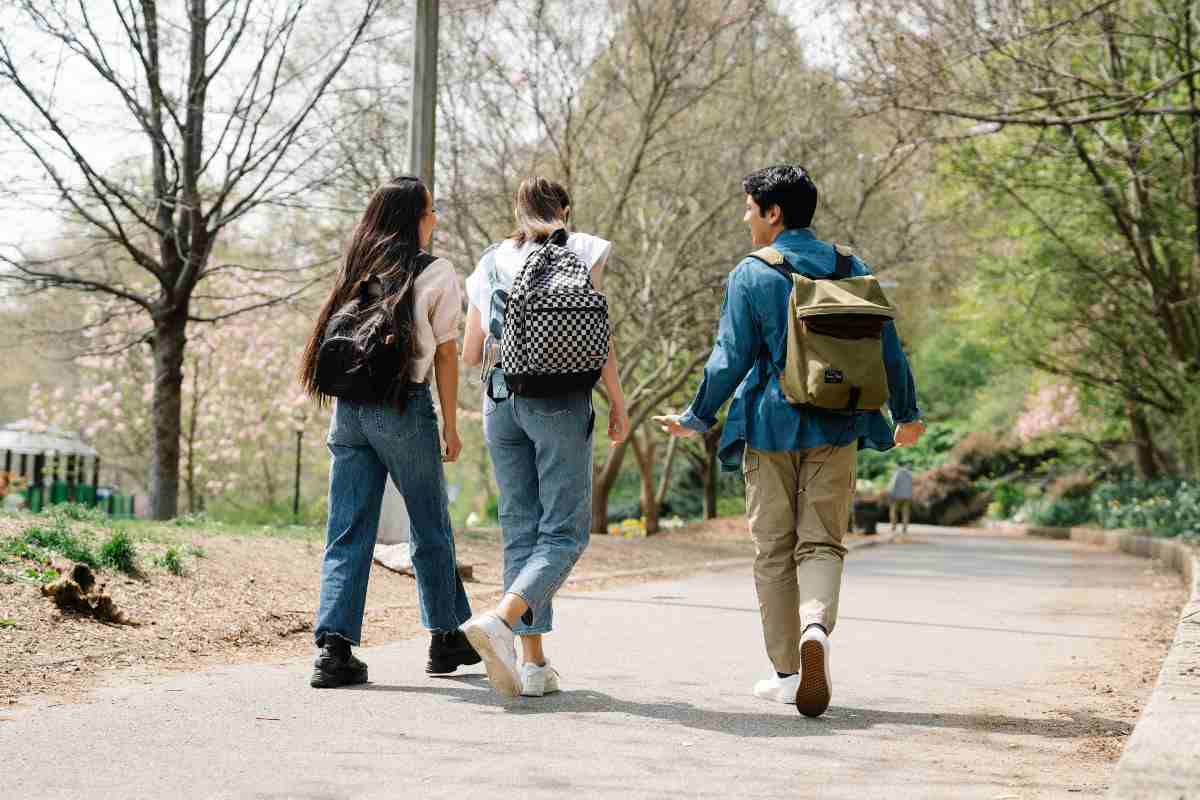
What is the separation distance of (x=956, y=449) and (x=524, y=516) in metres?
37.4

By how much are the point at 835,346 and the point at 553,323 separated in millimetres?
1027

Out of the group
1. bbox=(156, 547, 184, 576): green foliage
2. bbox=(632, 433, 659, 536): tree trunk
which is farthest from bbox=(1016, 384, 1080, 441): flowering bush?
bbox=(156, 547, 184, 576): green foliage

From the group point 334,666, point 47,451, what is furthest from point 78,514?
point 47,451

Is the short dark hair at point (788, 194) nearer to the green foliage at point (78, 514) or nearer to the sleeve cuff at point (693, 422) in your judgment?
the sleeve cuff at point (693, 422)

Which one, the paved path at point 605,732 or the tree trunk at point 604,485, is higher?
the tree trunk at point 604,485

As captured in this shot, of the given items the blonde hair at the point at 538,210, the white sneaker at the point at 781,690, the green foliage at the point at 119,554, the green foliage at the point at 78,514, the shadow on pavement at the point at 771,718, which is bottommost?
the shadow on pavement at the point at 771,718

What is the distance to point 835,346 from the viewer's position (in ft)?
16.5

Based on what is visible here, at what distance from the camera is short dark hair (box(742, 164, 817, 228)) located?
17.6 ft

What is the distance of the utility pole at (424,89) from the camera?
10.1 m

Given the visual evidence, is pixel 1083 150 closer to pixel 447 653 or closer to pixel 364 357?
pixel 447 653

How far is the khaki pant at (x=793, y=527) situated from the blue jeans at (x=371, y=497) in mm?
1221

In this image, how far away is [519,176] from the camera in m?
16.1

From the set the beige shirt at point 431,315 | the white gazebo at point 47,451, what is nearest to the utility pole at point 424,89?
the beige shirt at point 431,315

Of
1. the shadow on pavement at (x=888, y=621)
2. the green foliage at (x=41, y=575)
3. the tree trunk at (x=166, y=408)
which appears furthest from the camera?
the tree trunk at (x=166, y=408)
